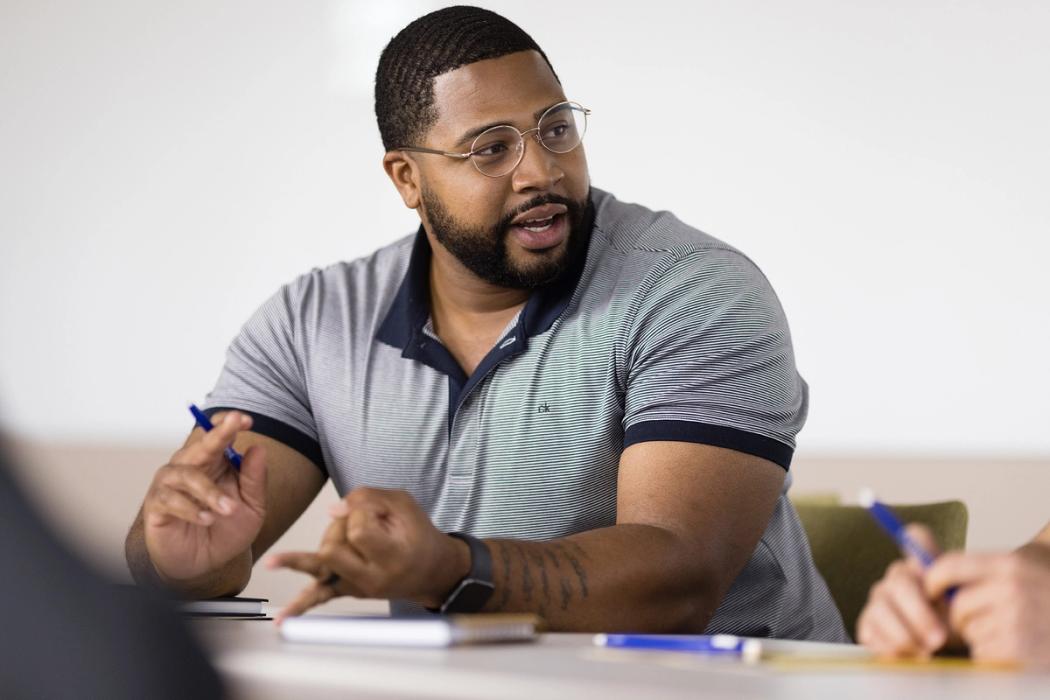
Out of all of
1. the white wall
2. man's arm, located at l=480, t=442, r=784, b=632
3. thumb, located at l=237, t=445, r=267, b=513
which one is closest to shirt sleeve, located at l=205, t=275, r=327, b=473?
thumb, located at l=237, t=445, r=267, b=513

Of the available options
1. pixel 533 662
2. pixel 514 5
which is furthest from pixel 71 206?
pixel 533 662

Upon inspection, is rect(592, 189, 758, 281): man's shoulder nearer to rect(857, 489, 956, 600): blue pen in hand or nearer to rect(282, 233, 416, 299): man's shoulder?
rect(282, 233, 416, 299): man's shoulder

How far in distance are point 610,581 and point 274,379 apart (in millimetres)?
943

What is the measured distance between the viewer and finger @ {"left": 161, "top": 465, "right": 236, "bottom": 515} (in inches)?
60.2

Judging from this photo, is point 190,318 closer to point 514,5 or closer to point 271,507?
point 514,5

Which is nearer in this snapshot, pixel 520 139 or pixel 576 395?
pixel 576 395

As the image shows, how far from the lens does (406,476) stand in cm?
208

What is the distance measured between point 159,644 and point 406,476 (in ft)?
5.23

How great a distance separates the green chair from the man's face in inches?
27.2

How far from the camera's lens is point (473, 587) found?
53.2 inches

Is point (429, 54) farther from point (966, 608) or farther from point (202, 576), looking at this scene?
point (966, 608)

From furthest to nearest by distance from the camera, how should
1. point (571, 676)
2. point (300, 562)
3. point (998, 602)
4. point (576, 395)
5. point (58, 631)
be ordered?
point (576, 395) → point (300, 562) → point (998, 602) → point (571, 676) → point (58, 631)

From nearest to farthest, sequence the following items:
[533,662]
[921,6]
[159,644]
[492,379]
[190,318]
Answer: [159,644]
[533,662]
[492,379]
[921,6]
[190,318]

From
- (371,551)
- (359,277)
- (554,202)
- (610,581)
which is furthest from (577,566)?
(359,277)
